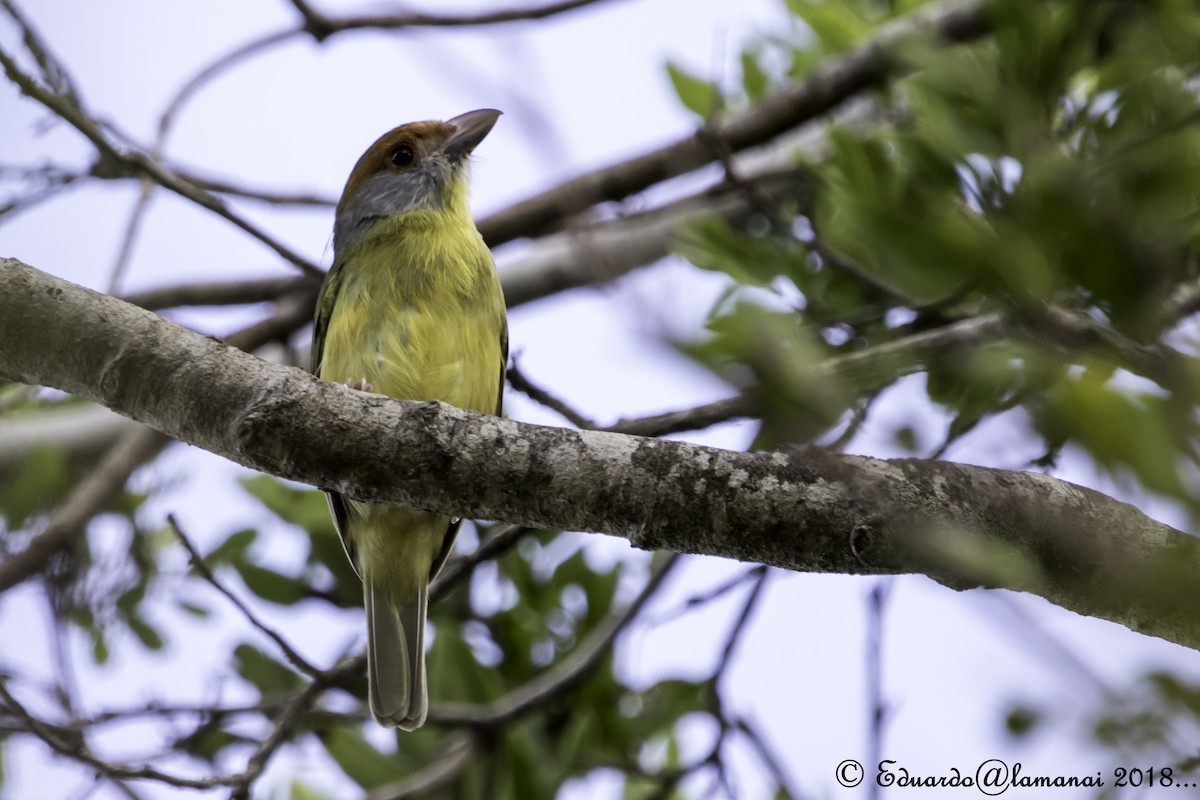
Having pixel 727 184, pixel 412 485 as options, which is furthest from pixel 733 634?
pixel 412 485

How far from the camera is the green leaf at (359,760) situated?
387 cm

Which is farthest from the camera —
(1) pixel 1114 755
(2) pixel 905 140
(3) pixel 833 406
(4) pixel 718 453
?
(2) pixel 905 140

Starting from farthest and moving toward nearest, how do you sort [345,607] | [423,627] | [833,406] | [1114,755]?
1. [345,607]
2. [423,627]
3. [833,406]
4. [1114,755]

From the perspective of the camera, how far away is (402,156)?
15.7 ft

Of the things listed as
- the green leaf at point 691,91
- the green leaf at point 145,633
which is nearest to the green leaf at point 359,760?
the green leaf at point 145,633

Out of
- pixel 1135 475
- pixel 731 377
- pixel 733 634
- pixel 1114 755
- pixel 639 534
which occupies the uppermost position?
pixel 733 634

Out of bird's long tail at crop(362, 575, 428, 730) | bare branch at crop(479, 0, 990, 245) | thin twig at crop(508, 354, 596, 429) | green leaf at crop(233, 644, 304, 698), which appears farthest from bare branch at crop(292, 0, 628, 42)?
green leaf at crop(233, 644, 304, 698)

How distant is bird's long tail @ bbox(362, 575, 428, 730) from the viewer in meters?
3.63

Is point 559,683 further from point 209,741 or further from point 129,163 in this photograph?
point 129,163

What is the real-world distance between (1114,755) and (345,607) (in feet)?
11.9

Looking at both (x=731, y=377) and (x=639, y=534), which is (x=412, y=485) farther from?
(x=731, y=377)

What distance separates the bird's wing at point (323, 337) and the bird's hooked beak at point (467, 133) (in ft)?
2.53

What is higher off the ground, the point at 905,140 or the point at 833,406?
the point at 905,140

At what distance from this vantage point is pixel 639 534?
237 cm
